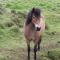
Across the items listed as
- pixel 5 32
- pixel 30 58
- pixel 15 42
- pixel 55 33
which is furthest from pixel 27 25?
pixel 55 33

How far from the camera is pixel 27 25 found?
7.64m

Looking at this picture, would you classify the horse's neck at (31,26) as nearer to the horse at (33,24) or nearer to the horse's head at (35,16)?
the horse at (33,24)

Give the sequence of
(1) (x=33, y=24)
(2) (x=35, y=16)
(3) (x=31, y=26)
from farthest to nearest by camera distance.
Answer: (3) (x=31, y=26), (1) (x=33, y=24), (2) (x=35, y=16)

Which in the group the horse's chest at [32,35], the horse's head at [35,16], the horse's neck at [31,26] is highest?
the horse's head at [35,16]

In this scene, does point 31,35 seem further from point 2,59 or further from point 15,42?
point 15,42

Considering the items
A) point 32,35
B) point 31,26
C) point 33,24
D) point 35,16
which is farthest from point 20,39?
point 35,16

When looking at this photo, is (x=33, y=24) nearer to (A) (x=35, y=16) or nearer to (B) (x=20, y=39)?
(A) (x=35, y=16)

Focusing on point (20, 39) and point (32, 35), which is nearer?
point (32, 35)

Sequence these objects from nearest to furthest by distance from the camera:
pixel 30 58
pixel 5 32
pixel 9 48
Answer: pixel 30 58, pixel 9 48, pixel 5 32

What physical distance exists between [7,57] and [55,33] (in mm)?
3685

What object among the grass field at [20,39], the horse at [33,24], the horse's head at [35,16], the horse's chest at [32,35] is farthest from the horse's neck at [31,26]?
the grass field at [20,39]

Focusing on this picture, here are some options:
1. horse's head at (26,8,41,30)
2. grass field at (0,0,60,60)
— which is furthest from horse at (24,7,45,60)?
grass field at (0,0,60,60)

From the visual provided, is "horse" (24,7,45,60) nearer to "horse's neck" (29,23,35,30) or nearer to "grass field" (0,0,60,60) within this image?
"horse's neck" (29,23,35,30)

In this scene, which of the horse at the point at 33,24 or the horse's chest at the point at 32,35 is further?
the horse's chest at the point at 32,35
